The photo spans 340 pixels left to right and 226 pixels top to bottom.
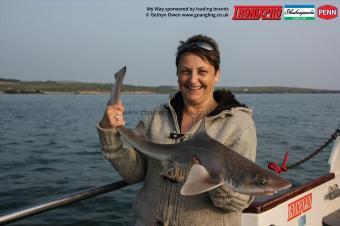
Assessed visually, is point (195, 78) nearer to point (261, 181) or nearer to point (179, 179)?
point (179, 179)

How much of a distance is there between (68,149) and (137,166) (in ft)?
56.7

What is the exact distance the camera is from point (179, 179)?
9.86 feet

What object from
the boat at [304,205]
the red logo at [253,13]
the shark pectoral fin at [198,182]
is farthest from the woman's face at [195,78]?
the red logo at [253,13]

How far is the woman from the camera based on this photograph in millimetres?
2977

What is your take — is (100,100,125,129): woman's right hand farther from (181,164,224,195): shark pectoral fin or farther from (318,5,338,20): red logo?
(318,5,338,20): red logo

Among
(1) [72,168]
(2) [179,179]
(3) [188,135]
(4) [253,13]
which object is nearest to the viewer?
(2) [179,179]

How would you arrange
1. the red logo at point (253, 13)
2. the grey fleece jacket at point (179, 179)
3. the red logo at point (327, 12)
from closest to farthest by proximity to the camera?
the grey fleece jacket at point (179, 179) → the red logo at point (253, 13) → the red logo at point (327, 12)

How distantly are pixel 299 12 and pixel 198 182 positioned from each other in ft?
34.2

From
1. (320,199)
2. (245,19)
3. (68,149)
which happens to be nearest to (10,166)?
(68,149)

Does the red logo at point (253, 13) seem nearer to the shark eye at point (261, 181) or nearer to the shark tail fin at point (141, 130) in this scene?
the shark tail fin at point (141, 130)

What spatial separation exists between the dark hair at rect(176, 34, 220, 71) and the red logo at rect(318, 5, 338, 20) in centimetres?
979

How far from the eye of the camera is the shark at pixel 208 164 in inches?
95.4

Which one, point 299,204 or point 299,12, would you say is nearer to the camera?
point 299,204

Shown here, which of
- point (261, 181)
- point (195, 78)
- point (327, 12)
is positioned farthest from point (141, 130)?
point (327, 12)
